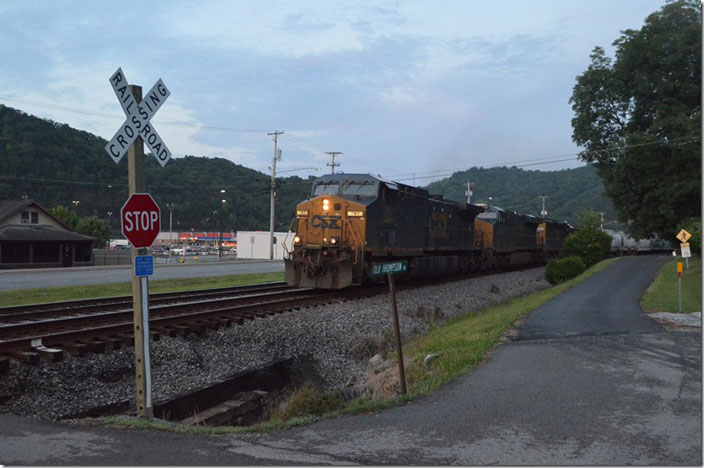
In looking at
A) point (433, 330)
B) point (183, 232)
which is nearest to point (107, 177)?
point (183, 232)

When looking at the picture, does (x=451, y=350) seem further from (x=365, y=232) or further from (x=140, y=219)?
(x=365, y=232)

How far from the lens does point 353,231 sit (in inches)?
692

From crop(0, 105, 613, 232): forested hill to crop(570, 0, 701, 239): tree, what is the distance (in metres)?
18.8

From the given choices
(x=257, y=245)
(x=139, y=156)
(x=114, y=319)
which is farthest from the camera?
(x=257, y=245)

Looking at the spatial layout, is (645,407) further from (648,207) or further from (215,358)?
(648,207)

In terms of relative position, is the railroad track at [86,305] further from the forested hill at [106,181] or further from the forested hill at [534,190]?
the forested hill at [534,190]

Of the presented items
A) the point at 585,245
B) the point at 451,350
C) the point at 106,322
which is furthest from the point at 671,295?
the point at 585,245

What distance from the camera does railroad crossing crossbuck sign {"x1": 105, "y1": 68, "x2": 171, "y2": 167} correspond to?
263 inches

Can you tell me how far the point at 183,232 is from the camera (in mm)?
104250

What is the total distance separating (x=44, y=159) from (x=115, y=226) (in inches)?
1584

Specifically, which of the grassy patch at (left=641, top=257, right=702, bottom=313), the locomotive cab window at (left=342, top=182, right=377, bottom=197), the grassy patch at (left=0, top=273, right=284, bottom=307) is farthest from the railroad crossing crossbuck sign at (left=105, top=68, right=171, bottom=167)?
the grassy patch at (left=0, top=273, right=284, bottom=307)

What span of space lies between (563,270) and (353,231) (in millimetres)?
15257

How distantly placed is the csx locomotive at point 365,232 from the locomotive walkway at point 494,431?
8.96 m

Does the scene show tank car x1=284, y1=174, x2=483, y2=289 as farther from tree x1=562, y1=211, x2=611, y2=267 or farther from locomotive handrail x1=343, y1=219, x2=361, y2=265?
tree x1=562, y1=211, x2=611, y2=267
